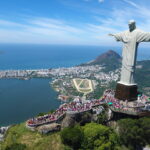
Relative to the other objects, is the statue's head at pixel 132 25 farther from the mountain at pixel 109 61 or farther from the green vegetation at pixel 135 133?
the mountain at pixel 109 61

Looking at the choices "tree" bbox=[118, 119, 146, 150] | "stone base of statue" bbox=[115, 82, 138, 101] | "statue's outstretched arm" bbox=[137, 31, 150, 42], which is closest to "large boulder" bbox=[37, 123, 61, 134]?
"tree" bbox=[118, 119, 146, 150]

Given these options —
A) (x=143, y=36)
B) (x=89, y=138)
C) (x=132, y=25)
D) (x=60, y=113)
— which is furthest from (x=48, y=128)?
(x=132, y=25)

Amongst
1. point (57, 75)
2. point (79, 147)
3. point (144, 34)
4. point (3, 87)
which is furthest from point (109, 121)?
point (57, 75)

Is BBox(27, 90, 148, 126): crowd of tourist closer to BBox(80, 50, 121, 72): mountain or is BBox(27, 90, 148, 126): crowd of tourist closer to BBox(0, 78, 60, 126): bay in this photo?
BBox(0, 78, 60, 126): bay

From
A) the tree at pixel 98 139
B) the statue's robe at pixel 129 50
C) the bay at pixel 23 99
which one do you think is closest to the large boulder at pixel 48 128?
the tree at pixel 98 139

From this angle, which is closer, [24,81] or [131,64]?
[131,64]

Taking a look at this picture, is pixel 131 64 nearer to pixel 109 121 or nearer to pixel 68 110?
pixel 109 121
